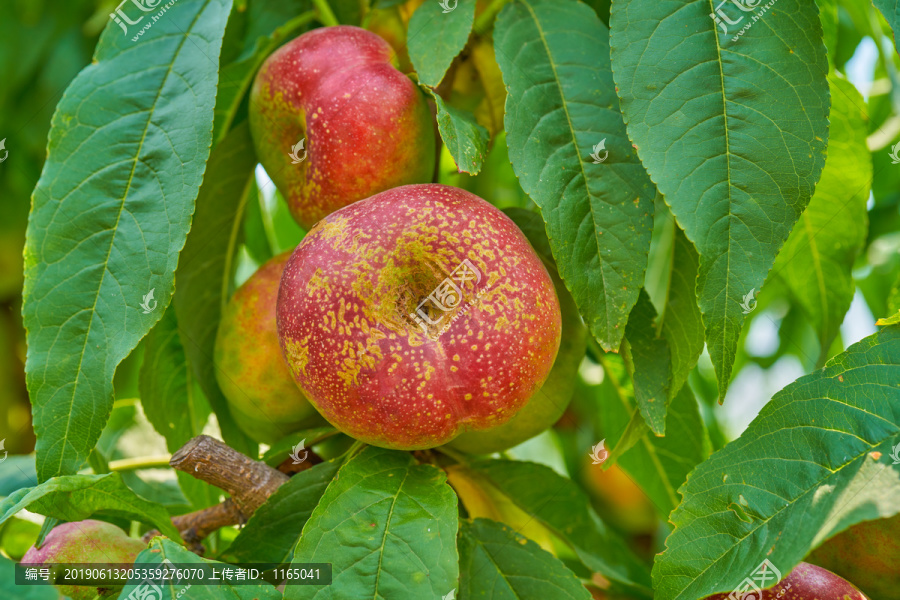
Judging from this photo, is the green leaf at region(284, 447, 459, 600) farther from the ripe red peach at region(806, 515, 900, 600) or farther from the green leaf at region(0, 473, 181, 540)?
the ripe red peach at region(806, 515, 900, 600)

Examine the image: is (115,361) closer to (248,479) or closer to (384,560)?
(248,479)

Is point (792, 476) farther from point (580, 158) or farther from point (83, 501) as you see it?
point (83, 501)

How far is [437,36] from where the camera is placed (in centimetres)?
104

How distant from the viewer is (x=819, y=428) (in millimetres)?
848

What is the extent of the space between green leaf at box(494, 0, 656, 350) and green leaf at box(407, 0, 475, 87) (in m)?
0.05

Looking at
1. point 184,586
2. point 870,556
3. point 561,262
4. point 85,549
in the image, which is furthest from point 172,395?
point 870,556

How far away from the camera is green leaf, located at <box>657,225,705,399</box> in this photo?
94cm

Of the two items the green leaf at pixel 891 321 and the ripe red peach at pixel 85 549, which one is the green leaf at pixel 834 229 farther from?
the ripe red peach at pixel 85 549

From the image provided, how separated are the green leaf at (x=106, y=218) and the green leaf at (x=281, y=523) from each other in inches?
9.2

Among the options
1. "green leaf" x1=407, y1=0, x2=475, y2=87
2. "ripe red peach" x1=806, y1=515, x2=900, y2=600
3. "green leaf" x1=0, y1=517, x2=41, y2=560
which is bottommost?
"green leaf" x1=0, y1=517, x2=41, y2=560

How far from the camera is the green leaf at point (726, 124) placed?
840 mm

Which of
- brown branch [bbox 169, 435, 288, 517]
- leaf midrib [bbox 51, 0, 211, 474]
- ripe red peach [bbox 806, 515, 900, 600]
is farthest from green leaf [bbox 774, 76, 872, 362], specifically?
leaf midrib [bbox 51, 0, 211, 474]

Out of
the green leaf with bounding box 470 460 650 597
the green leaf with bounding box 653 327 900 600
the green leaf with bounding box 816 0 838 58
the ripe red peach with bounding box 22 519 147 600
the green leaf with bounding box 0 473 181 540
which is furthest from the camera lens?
the green leaf with bounding box 816 0 838 58

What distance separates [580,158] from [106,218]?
622mm
